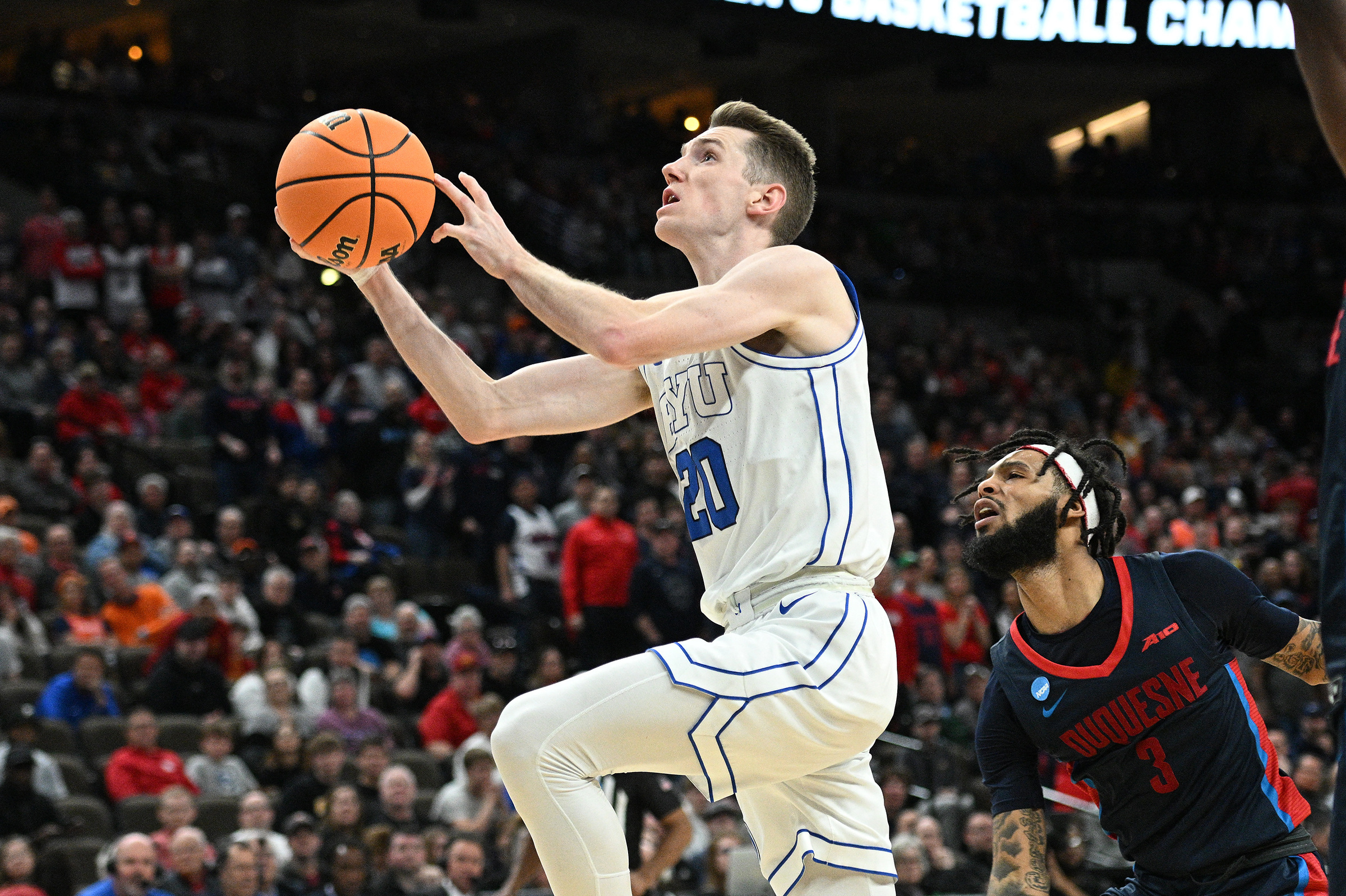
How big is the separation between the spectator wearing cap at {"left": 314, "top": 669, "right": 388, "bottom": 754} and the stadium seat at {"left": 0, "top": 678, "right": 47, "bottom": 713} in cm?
172

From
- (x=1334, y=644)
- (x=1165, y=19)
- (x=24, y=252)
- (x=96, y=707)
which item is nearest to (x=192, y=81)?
(x=24, y=252)

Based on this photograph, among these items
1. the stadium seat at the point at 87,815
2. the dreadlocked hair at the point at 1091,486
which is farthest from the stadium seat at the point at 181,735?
the dreadlocked hair at the point at 1091,486

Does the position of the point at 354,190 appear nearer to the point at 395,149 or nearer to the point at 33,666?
the point at 395,149

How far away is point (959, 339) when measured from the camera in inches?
786

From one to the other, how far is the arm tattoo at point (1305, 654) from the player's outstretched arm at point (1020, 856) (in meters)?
0.76

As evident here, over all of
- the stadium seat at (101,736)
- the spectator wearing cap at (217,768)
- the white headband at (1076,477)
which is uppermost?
the white headband at (1076,477)

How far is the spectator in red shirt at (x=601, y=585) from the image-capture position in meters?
11.3

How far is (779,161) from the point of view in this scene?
3.98 meters

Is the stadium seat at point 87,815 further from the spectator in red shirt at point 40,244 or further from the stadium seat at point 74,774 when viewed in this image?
the spectator in red shirt at point 40,244

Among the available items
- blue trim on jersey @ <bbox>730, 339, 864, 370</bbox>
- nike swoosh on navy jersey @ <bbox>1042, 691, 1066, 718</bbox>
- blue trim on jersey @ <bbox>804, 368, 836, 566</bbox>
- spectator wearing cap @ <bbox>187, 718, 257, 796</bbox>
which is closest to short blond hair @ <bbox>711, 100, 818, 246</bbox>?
blue trim on jersey @ <bbox>730, 339, 864, 370</bbox>

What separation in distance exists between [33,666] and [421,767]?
2.55m

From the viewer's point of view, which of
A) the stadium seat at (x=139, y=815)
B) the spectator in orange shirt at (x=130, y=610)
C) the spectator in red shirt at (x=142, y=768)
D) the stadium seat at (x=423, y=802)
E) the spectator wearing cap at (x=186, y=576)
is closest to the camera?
the stadium seat at (x=139, y=815)

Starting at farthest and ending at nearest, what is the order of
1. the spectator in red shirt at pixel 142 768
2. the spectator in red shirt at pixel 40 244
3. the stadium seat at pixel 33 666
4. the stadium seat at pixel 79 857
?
the spectator in red shirt at pixel 40 244
the stadium seat at pixel 33 666
the spectator in red shirt at pixel 142 768
the stadium seat at pixel 79 857

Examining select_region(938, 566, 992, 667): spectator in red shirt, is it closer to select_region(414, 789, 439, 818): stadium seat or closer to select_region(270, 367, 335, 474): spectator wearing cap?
select_region(414, 789, 439, 818): stadium seat
